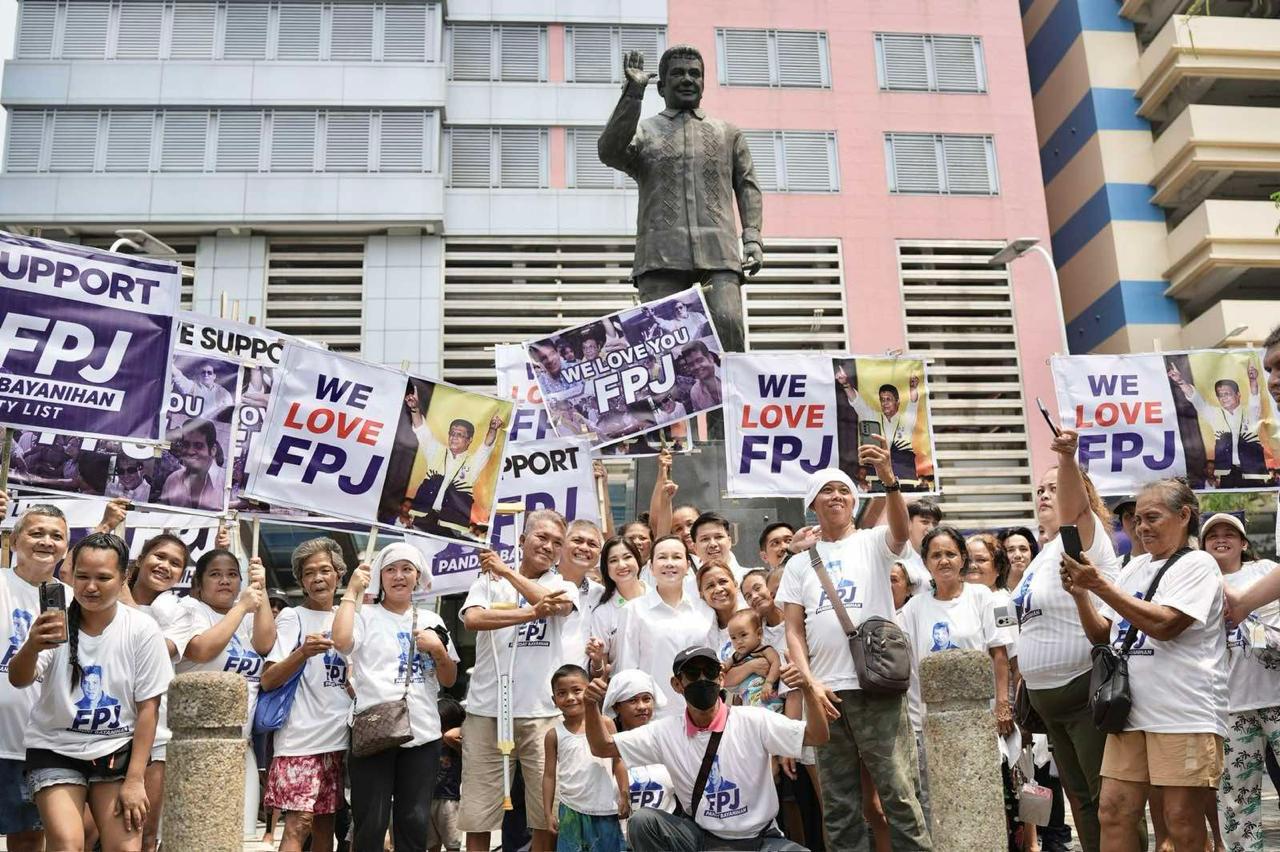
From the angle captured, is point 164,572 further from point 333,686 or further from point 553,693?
point 553,693

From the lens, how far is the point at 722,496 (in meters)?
10.1

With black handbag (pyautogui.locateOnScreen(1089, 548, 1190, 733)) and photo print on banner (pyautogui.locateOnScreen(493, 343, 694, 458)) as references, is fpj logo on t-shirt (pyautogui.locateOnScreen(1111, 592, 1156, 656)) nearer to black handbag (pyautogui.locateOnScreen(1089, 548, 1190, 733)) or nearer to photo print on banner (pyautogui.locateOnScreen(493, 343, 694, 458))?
black handbag (pyautogui.locateOnScreen(1089, 548, 1190, 733))

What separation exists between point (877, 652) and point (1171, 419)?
527 cm

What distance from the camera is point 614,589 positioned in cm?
692

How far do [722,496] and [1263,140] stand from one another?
76.4ft

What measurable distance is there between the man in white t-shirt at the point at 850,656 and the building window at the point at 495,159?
20.1 meters

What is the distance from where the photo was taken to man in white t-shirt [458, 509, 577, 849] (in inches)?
242

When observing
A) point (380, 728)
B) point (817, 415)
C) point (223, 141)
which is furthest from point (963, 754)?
point (223, 141)

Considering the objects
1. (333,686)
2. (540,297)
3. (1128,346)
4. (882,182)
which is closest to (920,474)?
(333,686)

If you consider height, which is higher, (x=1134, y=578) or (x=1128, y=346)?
(x=1128, y=346)

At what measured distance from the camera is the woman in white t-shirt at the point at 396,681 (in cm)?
586

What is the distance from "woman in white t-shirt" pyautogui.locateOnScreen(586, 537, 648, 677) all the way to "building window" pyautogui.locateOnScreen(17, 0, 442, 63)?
20263mm

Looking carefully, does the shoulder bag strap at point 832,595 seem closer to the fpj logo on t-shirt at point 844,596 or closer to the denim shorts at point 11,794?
the fpj logo on t-shirt at point 844,596

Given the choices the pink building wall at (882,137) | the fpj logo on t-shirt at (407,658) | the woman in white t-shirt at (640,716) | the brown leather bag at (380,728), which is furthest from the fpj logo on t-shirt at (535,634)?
the pink building wall at (882,137)
